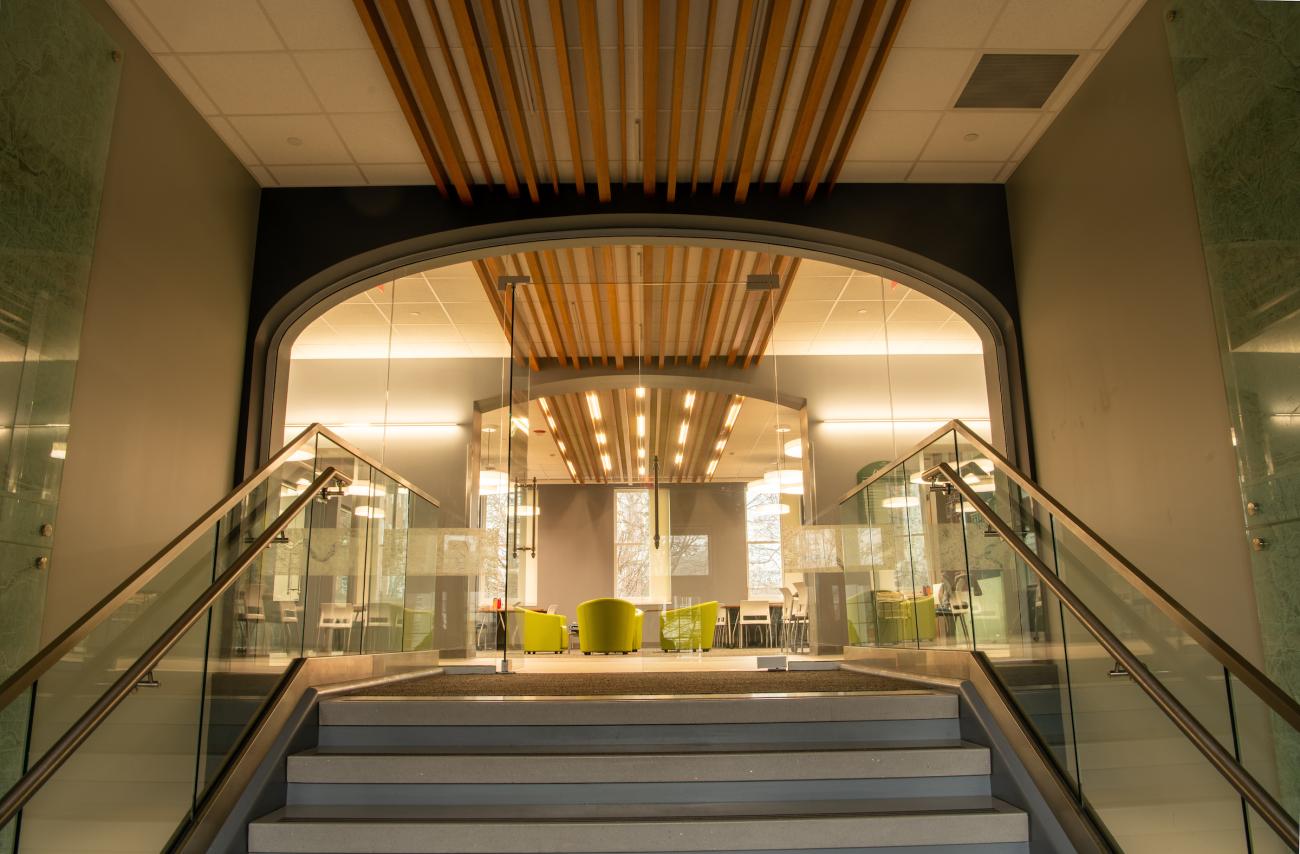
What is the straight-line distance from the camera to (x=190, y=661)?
140 inches

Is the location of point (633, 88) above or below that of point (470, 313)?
above

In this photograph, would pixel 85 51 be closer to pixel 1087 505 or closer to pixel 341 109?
pixel 341 109

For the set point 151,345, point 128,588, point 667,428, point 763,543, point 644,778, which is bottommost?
point 644,778

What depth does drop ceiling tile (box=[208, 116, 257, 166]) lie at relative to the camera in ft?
20.0

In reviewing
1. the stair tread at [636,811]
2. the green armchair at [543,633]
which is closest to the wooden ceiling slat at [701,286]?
the stair tread at [636,811]

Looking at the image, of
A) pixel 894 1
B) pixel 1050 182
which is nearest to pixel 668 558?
pixel 1050 182

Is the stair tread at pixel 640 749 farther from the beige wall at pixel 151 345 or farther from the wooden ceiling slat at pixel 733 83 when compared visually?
the wooden ceiling slat at pixel 733 83

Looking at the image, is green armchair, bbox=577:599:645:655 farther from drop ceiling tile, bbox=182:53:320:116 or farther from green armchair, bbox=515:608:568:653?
drop ceiling tile, bbox=182:53:320:116

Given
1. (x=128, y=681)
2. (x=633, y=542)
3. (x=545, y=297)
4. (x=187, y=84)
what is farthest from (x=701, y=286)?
(x=128, y=681)

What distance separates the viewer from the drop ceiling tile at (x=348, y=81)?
17.9 feet

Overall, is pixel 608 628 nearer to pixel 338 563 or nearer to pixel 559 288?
pixel 559 288

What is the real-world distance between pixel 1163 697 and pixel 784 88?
12.8 ft

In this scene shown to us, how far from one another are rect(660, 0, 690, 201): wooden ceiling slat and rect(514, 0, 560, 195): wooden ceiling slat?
0.77 metres

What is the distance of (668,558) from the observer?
884 cm
